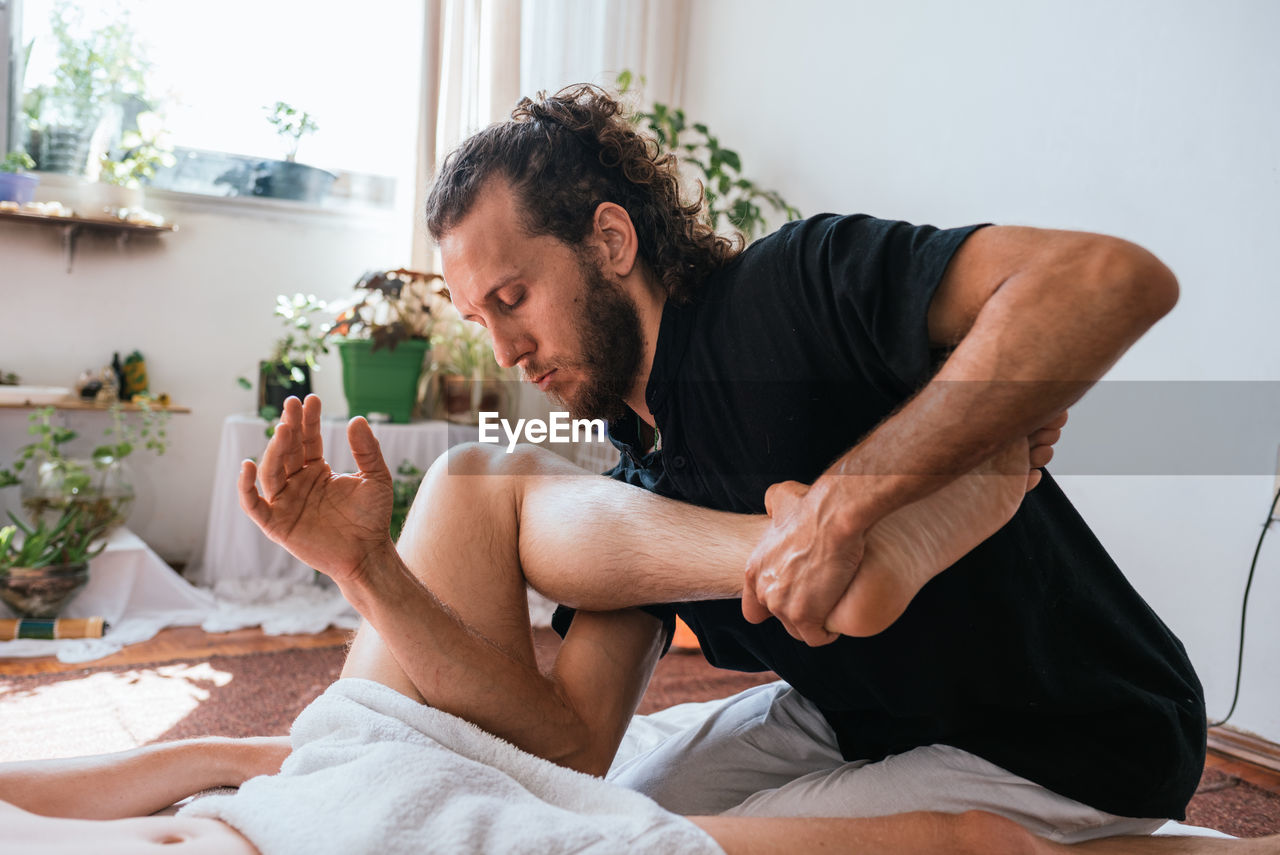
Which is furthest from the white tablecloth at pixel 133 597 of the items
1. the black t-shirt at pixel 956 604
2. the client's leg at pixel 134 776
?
the black t-shirt at pixel 956 604

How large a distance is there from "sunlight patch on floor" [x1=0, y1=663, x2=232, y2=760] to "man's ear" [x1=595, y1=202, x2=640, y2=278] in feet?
4.16

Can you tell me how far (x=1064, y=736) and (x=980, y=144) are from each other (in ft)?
5.64

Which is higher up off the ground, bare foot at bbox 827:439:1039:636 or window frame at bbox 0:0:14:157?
window frame at bbox 0:0:14:157

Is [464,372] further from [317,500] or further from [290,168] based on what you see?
[317,500]

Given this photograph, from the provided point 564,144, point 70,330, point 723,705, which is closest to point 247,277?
point 70,330

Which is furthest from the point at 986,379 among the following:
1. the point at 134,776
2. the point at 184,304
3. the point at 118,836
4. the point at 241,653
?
the point at 184,304

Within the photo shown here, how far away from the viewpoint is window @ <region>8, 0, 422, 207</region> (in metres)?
3.00

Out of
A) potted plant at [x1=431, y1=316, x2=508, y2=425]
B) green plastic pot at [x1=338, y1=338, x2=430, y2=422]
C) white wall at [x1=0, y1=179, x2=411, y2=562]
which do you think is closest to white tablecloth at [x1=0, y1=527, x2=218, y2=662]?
white wall at [x1=0, y1=179, x2=411, y2=562]

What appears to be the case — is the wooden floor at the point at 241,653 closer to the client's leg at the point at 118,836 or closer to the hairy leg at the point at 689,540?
the hairy leg at the point at 689,540

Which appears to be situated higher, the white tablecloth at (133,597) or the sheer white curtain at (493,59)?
the sheer white curtain at (493,59)

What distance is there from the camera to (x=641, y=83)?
340cm

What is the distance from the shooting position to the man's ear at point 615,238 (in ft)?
3.96

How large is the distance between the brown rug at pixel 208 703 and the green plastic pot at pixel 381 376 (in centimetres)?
79

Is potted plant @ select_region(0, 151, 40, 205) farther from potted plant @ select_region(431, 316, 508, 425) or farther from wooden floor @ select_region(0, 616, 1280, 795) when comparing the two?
wooden floor @ select_region(0, 616, 1280, 795)
